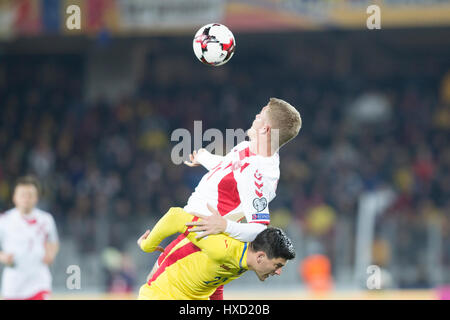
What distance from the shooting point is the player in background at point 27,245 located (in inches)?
337

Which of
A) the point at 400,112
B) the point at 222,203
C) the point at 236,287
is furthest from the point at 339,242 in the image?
the point at 222,203

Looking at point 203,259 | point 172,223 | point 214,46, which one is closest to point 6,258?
point 172,223

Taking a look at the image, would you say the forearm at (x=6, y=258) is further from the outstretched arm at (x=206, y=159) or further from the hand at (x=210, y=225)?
the hand at (x=210, y=225)

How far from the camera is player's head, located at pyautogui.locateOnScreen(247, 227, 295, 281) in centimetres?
554

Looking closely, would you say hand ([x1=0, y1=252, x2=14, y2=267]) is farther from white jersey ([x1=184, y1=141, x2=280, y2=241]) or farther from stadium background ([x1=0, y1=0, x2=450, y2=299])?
stadium background ([x1=0, y1=0, x2=450, y2=299])

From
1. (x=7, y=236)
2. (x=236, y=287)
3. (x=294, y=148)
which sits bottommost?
(x=236, y=287)

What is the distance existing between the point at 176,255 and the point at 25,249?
3.22 metres

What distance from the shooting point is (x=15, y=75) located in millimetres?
21281

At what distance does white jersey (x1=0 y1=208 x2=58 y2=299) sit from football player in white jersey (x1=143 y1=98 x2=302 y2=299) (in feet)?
9.74

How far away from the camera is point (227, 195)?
235 inches

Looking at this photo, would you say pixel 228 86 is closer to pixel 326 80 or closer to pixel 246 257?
pixel 326 80

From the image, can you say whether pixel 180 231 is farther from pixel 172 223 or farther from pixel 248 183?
pixel 248 183

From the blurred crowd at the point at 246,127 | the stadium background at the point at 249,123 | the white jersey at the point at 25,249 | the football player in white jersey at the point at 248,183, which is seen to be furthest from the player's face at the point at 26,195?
the blurred crowd at the point at 246,127

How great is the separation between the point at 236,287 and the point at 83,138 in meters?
6.24
